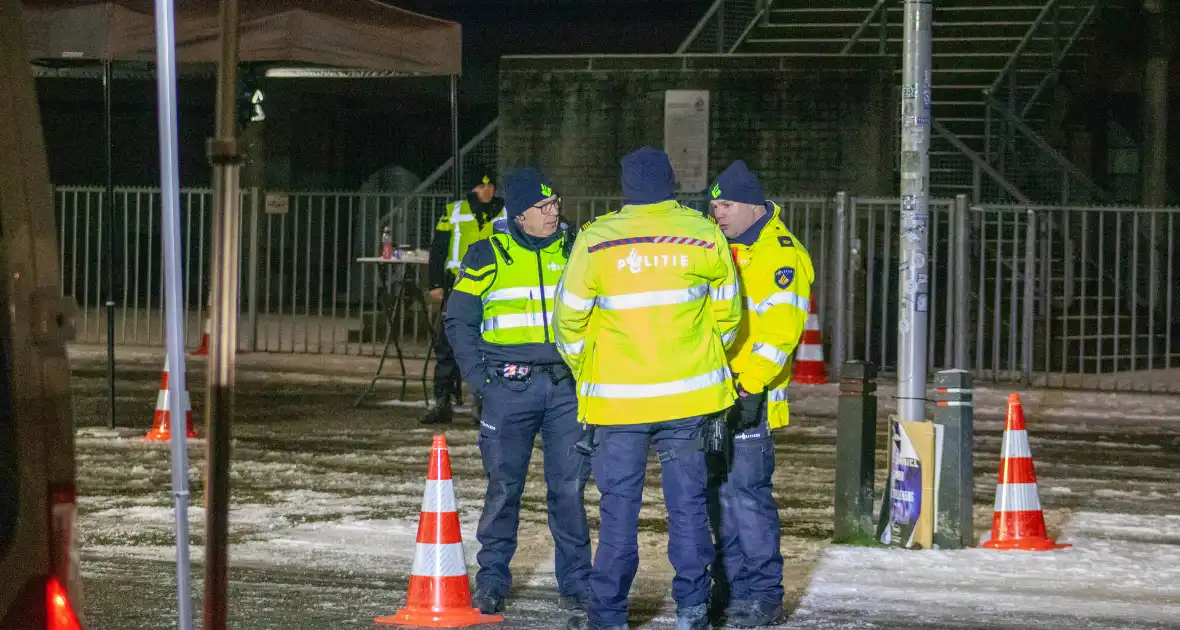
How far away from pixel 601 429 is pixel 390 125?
83.9 feet

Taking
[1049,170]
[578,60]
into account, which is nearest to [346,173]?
[578,60]

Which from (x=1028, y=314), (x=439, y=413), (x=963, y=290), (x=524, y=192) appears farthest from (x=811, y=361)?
(x=524, y=192)

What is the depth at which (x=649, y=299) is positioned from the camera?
6.08 metres

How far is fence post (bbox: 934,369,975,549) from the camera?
26.8ft

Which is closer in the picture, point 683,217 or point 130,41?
point 683,217

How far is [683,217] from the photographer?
6.16m

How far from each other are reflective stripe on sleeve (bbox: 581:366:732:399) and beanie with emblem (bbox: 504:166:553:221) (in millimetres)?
959

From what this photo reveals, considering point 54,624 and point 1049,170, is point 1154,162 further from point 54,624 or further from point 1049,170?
point 54,624

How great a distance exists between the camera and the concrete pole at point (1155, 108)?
20.6 m

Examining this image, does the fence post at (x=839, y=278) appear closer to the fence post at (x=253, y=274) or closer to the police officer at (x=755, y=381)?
the fence post at (x=253, y=274)

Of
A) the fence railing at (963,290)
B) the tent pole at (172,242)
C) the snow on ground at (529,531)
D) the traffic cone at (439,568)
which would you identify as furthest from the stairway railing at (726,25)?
the tent pole at (172,242)

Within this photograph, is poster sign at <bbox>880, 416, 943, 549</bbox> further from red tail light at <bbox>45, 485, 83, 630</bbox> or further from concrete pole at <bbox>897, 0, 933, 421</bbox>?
red tail light at <bbox>45, 485, 83, 630</bbox>

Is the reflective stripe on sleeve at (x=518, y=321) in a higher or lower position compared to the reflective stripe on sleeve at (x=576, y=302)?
lower

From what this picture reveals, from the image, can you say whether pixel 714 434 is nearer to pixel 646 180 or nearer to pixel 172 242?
pixel 646 180
